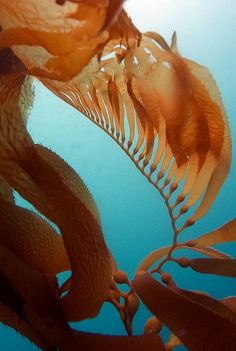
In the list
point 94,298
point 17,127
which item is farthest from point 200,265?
point 17,127

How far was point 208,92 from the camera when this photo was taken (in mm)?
490

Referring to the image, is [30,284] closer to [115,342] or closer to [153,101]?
[115,342]

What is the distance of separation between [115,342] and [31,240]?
0.45ft

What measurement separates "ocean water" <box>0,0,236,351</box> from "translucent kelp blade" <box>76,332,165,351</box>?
263 centimetres

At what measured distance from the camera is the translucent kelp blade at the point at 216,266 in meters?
0.53

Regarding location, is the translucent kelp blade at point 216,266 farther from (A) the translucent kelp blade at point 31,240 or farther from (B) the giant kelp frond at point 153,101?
(A) the translucent kelp blade at point 31,240

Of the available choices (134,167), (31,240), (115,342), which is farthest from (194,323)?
(134,167)

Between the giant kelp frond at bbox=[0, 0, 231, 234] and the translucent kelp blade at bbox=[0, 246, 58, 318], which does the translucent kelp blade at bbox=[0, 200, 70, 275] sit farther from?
the giant kelp frond at bbox=[0, 0, 231, 234]

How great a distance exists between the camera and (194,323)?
468mm

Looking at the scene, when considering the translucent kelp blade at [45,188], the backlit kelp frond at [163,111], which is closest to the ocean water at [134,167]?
the backlit kelp frond at [163,111]

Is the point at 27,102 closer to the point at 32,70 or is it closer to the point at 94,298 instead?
the point at 32,70

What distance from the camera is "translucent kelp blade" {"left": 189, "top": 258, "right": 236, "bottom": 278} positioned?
0.53m

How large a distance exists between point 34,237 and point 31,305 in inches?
2.7

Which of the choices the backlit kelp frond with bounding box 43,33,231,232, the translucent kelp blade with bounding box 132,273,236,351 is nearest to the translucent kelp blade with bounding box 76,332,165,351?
the translucent kelp blade with bounding box 132,273,236,351
